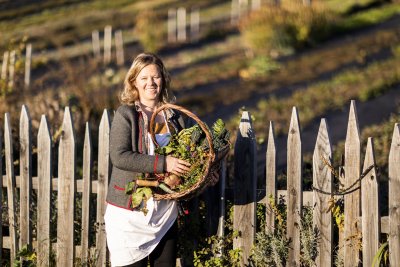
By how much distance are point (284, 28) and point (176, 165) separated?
51.9 ft

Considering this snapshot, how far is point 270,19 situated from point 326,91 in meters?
6.37

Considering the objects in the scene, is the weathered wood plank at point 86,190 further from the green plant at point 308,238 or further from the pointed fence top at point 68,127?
the green plant at point 308,238

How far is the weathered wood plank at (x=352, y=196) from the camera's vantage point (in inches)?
173

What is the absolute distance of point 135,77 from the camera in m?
4.33

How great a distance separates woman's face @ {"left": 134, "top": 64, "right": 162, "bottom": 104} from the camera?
4.29m

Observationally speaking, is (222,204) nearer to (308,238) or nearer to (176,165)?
(308,238)

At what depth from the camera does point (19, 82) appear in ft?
28.7

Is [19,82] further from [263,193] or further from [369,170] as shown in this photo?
[369,170]

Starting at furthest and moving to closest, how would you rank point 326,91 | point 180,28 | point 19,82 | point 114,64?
point 180,28 < point 114,64 < point 326,91 < point 19,82

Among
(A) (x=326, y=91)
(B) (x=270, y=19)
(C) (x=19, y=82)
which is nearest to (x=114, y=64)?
(B) (x=270, y=19)

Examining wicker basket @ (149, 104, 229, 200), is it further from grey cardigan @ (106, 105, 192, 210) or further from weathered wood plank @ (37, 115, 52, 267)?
weathered wood plank @ (37, 115, 52, 267)

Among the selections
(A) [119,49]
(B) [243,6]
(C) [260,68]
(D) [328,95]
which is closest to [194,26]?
(B) [243,6]

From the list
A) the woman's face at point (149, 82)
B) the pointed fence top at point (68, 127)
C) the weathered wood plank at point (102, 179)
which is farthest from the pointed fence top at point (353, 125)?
the pointed fence top at point (68, 127)

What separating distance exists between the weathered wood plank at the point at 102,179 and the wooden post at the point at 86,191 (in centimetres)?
7
